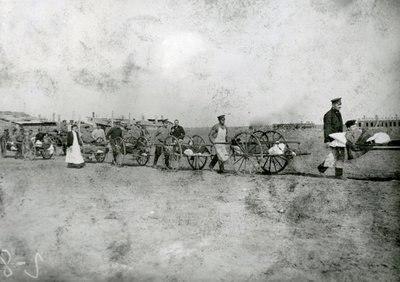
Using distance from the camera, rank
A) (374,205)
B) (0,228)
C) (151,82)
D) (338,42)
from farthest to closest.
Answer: (151,82)
(338,42)
(0,228)
(374,205)

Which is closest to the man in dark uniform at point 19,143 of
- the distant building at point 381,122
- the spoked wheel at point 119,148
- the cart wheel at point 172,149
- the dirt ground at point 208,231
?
the spoked wheel at point 119,148

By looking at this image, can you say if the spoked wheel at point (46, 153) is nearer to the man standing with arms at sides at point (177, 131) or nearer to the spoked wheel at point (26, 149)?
the spoked wheel at point (26, 149)

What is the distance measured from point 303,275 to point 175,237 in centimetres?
182

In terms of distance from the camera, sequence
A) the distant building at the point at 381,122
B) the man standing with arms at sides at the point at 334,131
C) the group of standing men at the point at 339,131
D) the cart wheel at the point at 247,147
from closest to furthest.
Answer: the distant building at the point at 381,122 → the group of standing men at the point at 339,131 → the man standing with arms at sides at the point at 334,131 → the cart wheel at the point at 247,147

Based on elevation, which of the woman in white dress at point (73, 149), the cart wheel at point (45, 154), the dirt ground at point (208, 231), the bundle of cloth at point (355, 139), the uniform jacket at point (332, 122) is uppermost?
the uniform jacket at point (332, 122)

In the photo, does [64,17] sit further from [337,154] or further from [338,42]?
[337,154]

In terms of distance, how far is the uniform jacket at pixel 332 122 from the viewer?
7.05 m

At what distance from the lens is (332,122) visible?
7113 millimetres

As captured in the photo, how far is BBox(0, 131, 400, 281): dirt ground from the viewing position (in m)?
4.61

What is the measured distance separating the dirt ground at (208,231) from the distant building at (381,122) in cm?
105

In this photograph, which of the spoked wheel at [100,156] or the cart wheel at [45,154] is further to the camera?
the cart wheel at [45,154]

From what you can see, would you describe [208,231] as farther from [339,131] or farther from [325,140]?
[339,131]

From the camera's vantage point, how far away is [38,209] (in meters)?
6.36

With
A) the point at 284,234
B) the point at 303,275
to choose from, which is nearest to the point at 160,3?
the point at 284,234
